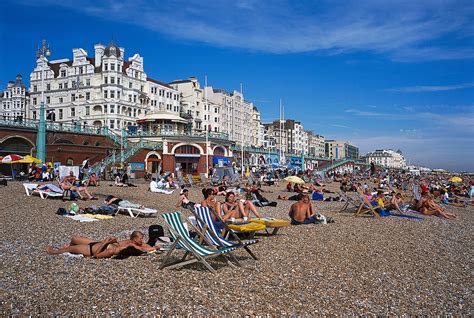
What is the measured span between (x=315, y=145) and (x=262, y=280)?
15412 centimetres

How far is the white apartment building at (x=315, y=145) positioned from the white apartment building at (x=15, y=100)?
311ft

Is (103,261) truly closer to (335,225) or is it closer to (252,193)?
(335,225)

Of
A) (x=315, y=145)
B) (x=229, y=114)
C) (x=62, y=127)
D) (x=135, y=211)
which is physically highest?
(x=229, y=114)

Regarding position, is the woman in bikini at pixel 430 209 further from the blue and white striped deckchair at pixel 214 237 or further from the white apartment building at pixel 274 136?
the white apartment building at pixel 274 136

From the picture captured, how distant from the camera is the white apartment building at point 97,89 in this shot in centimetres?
5862

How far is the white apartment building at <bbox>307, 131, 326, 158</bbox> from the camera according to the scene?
14988cm

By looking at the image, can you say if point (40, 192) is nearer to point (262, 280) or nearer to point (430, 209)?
point (262, 280)

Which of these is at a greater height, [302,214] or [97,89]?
[97,89]

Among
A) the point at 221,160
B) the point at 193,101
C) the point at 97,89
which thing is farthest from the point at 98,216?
the point at 193,101

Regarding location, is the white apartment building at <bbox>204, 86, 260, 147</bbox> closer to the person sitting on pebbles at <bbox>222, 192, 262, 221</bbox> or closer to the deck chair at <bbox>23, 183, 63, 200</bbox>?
the deck chair at <bbox>23, 183, 63, 200</bbox>

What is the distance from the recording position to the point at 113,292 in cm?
528

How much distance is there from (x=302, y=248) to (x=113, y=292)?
14.7ft

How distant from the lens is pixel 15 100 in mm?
72312

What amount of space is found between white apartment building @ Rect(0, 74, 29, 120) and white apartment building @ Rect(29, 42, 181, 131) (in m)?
8.08
